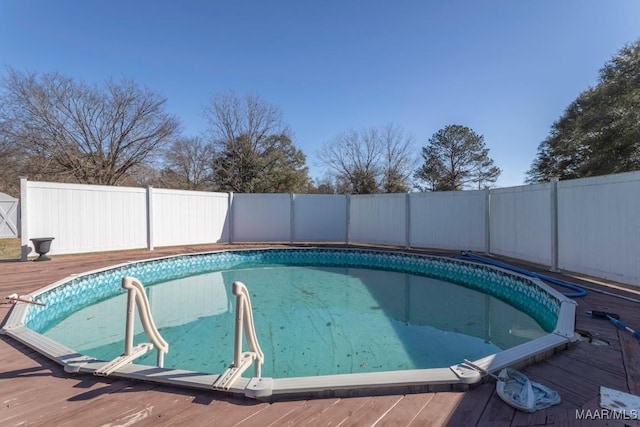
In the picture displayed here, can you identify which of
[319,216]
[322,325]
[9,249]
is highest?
[319,216]

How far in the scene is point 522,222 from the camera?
684cm

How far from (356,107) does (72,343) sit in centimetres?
1504

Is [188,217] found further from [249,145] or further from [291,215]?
[249,145]

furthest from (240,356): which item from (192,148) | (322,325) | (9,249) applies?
(192,148)

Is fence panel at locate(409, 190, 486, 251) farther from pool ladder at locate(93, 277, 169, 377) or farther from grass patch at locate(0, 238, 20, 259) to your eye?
grass patch at locate(0, 238, 20, 259)

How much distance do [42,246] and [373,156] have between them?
20027 millimetres

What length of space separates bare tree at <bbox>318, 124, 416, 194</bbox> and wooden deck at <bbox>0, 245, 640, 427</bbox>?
69.9ft

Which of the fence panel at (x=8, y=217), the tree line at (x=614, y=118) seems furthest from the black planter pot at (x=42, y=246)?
the tree line at (x=614, y=118)

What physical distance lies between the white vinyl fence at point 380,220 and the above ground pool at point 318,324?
1189 mm

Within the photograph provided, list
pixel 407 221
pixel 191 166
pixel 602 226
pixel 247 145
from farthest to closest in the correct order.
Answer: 1. pixel 191 166
2. pixel 247 145
3. pixel 407 221
4. pixel 602 226

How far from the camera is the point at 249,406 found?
1.84m

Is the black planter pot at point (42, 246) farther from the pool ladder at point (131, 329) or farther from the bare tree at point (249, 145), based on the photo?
the bare tree at point (249, 145)

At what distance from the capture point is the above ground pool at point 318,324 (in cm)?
215

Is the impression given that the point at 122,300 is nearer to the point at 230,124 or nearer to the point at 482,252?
the point at 482,252
